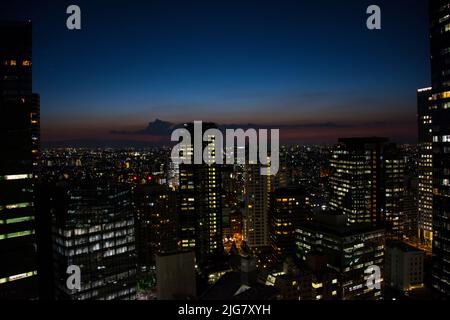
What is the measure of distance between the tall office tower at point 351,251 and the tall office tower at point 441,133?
5064 millimetres

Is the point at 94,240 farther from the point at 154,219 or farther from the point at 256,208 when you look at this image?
the point at 256,208

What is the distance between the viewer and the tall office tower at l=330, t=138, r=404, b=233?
28.9m

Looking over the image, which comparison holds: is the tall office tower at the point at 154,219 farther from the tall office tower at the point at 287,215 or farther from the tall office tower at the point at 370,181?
the tall office tower at the point at 370,181

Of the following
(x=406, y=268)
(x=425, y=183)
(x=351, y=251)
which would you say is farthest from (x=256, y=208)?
(x=406, y=268)

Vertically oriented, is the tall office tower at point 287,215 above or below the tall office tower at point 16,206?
below

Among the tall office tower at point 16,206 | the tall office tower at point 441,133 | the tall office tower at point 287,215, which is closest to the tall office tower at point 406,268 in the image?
the tall office tower at point 441,133

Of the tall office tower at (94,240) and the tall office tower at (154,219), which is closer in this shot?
the tall office tower at (94,240)

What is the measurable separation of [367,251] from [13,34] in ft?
57.1

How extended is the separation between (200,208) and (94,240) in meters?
12.7

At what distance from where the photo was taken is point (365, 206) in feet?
94.7

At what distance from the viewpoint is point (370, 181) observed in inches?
1155

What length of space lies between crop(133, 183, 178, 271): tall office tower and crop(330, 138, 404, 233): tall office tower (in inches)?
463

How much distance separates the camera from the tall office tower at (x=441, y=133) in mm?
11445
